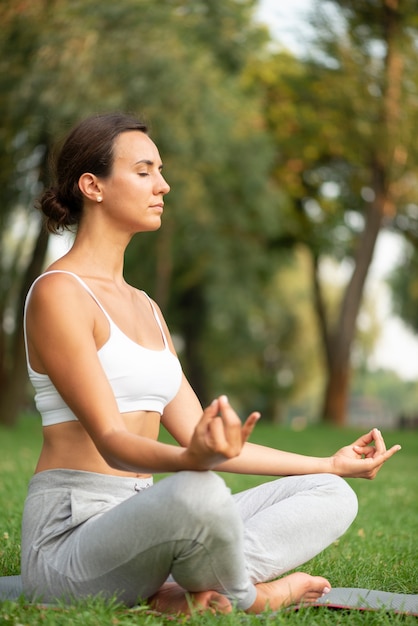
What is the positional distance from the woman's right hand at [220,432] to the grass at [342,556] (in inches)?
26.9

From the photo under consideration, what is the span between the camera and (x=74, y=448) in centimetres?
327

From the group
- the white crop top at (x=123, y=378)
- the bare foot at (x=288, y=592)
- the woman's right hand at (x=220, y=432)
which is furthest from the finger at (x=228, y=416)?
the bare foot at (x=288, y=592)

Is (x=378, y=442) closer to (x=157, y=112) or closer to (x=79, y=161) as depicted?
(x=79, y=161)

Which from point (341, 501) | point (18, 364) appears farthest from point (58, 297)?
point (18, 364)

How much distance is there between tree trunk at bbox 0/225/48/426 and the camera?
1756cm

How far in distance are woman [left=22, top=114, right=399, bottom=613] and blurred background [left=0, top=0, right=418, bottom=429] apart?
866cm

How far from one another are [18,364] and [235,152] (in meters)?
8.03

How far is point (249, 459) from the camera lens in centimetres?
363

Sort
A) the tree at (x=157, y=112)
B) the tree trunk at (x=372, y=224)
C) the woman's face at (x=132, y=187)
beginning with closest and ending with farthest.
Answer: the woman's face at (x=132, y=187), the tree at (x=157, y=112), the tree trunk at (x=372, y=224)

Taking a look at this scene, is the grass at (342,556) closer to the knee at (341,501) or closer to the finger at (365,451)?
the knee at (341,501)

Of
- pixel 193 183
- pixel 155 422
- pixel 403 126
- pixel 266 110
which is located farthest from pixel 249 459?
pixel 266 110

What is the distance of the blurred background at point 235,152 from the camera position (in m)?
15.4

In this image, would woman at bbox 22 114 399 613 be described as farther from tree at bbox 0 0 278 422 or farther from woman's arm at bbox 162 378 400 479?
tree at bbox 0 0 278 422

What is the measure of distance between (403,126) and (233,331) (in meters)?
8.17
